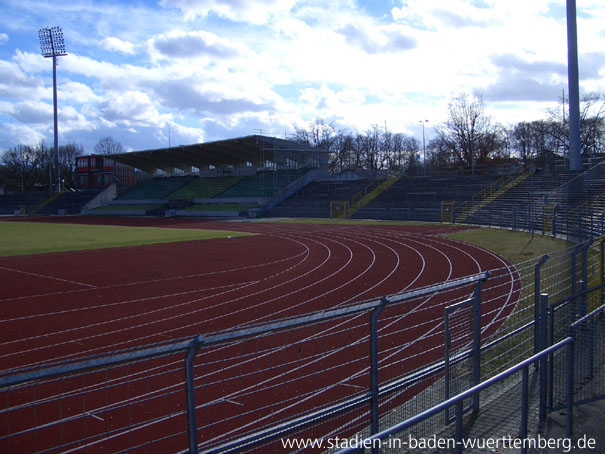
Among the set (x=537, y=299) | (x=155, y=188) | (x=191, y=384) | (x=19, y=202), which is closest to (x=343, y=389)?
(x=537, y=299)

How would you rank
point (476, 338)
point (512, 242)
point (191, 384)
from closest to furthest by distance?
1. point (191, 384)
2. point (476, 338)
3. point (512, 242)

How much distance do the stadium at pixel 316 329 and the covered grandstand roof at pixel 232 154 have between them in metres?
16.6

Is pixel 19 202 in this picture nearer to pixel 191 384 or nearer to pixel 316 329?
pixel 316 329

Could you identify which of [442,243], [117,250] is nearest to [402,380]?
[442,243]

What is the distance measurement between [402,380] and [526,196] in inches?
1433

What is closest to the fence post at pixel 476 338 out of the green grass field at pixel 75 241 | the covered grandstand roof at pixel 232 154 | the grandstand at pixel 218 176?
the green grass field at pixel 75 241

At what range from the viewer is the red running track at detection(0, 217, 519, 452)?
6473mm

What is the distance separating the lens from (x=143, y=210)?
214 ft

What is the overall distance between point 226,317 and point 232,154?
5352 cm

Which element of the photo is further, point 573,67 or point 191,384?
point 573,67

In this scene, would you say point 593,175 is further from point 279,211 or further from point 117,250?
point 279,211

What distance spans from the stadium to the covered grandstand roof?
16.6 meters

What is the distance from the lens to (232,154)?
6394 cm

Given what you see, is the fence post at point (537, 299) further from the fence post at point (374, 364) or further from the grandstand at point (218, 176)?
the grandstand at point (218, 176)
